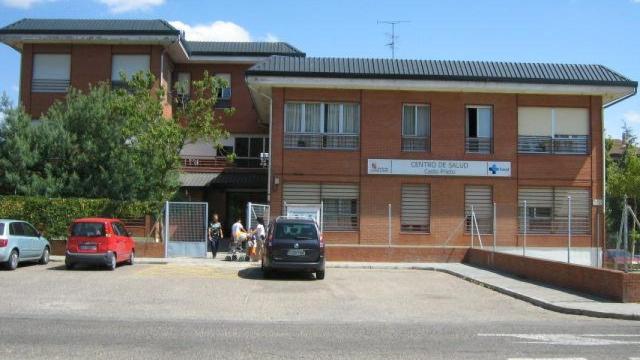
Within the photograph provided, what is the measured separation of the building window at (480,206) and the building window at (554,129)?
2.63m

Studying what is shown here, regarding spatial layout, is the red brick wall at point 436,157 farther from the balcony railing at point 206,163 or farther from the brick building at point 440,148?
the balcony railing at point 206,163

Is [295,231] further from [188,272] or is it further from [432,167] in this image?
[432,167]

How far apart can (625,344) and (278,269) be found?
10604mm

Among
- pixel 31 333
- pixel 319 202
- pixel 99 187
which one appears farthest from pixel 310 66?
pixel 31 333

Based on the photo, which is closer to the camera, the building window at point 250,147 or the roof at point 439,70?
the roof at point 439,70

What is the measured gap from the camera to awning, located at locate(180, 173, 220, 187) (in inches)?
1252

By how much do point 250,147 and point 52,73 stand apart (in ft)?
35.0

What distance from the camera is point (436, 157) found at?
27.0 metres

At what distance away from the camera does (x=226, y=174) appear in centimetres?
3350

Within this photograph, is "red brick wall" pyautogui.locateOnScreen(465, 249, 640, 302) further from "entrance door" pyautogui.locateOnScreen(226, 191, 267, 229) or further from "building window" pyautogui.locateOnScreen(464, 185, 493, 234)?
"entrance door" pyautogui.locateOnScreen(226, 191, 267, 229)

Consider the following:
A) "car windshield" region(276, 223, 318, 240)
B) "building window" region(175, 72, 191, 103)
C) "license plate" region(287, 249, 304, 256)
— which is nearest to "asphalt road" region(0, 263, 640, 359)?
"license plate" region(287, 249, 304, 256)

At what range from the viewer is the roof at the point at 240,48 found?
35750 millimetres

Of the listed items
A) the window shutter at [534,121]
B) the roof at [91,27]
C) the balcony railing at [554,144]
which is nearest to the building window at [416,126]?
the window shutter at [534,121]

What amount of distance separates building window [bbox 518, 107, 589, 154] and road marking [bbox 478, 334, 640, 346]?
1818 cm
